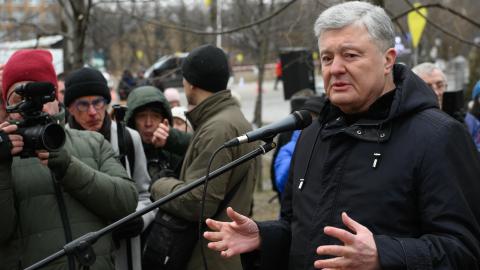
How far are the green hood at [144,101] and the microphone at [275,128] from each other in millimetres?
2280

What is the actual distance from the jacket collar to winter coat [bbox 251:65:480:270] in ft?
4.27

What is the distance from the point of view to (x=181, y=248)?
353 cm

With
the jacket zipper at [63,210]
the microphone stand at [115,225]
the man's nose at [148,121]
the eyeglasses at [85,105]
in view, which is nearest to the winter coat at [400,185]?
the microphone stand at [115,225]

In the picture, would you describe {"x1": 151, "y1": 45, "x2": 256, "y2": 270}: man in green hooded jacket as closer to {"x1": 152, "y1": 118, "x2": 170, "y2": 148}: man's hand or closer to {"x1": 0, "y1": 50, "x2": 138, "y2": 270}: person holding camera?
{"x1": 0, "y1": 50, "x2": 138, "y2": 270}: person holding camera

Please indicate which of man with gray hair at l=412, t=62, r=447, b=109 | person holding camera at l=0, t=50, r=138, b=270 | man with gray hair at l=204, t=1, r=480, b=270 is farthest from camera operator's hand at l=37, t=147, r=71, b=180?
man with gray hair at l=412, t=62, r=447, b=109

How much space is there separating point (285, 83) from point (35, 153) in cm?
616

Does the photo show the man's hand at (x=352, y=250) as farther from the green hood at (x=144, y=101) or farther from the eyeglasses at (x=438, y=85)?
the eyeglasses at (x=438, y=85)

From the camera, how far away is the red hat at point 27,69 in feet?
10.4

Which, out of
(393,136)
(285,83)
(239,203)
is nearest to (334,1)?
(239,203)

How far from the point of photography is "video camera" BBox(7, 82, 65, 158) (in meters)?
2.64

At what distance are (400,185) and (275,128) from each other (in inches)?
20.3

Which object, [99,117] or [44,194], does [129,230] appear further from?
[99,117]

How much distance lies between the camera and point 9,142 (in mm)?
2656

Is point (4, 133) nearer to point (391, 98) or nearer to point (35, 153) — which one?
point (35, 153)
